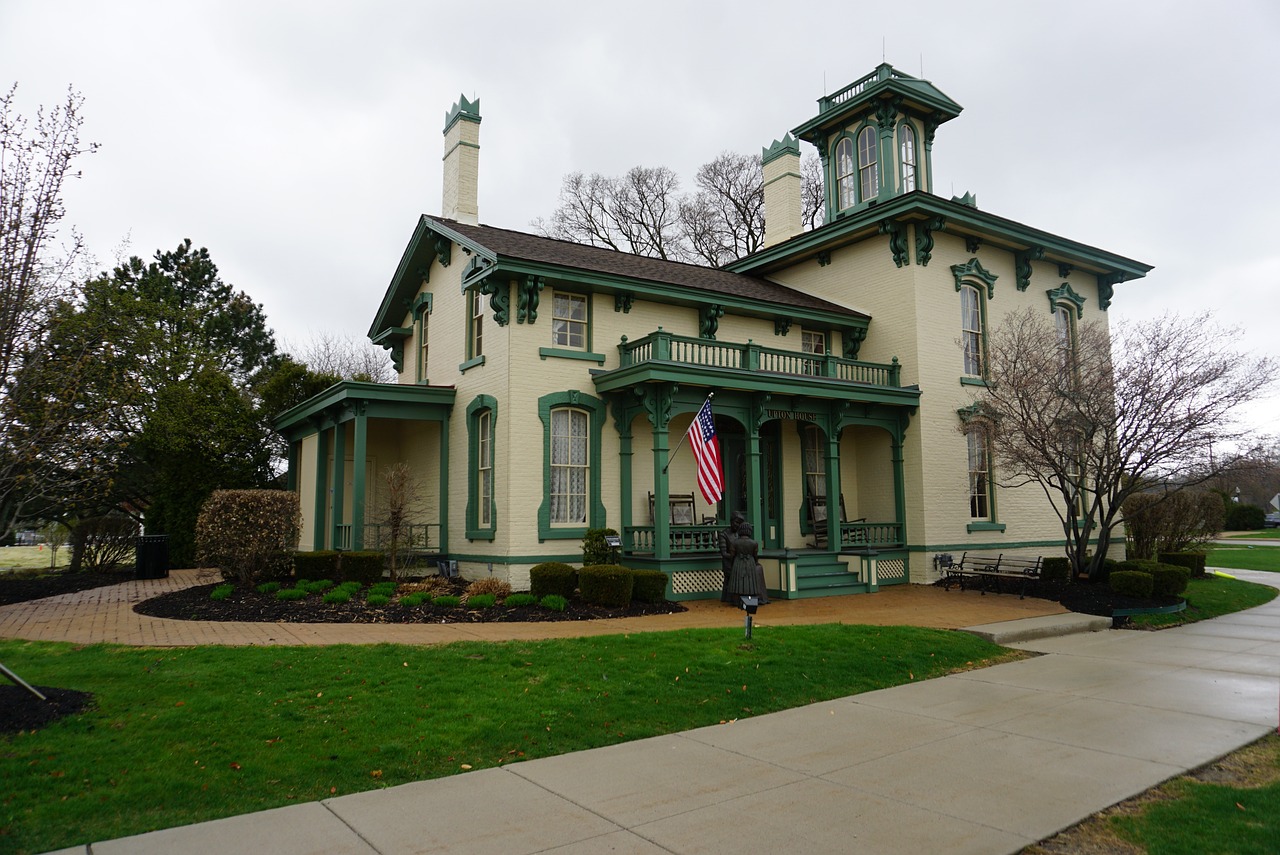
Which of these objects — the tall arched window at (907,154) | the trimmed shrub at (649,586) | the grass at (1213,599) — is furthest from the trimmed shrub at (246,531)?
the tall arched window at (907,154)

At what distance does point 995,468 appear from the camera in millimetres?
20172

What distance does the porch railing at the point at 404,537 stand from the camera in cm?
1767

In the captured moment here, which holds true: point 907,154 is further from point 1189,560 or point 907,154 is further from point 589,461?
point 589,461

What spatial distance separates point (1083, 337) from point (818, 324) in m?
6.29

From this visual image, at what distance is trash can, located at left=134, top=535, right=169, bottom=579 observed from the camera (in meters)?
18.6

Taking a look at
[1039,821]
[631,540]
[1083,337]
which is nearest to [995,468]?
[1083,337]

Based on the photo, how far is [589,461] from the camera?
16.6 metres

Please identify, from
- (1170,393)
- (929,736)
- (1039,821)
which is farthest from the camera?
(1170,393)

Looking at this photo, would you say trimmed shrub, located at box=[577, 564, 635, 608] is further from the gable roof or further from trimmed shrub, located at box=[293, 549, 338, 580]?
the gable roof

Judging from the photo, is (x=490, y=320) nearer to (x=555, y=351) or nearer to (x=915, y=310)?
(x=555, y=351)

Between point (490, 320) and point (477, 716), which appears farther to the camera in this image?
point (490, 320)

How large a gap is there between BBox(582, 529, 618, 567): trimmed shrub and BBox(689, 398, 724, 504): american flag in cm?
269

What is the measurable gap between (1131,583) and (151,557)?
20.2 meters

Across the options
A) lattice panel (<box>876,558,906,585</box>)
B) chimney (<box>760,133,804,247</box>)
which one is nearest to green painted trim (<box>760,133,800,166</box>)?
chimney (<box>760,133,804,247</box>)
